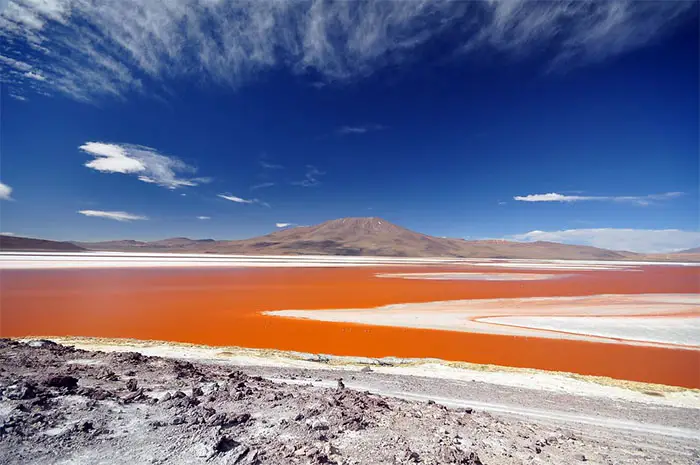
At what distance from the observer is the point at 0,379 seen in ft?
20.1

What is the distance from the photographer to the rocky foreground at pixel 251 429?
4.47 metres

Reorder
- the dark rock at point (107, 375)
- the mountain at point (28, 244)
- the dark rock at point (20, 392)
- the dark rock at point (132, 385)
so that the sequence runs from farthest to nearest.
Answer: the mountain at point (28, 244) → the dark rock at point (107, 375) → the dark rock at point (132, 385) → the dark rock at point (20, 392)

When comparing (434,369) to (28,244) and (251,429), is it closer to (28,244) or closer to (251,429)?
(251,429)

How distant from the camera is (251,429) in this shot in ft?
16.7

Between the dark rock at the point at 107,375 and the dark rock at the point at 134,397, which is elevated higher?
the dark rock at the point at 134,397

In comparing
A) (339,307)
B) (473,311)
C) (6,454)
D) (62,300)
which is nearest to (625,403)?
(6,454)

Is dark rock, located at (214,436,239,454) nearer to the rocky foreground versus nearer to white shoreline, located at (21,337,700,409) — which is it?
the rocky foreground

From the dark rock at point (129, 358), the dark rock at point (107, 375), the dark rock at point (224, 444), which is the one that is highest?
the dark rock at point (107, 375)

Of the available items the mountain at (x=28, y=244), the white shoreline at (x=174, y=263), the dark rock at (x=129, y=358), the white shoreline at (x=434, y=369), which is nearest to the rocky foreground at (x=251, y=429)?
the dark rock at (x=129, y=358)

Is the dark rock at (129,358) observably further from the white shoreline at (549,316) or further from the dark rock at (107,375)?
the white shoreline at (549,316)

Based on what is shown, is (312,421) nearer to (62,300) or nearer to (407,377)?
(407,377)

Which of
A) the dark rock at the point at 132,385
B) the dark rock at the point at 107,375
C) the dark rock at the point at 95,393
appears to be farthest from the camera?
the dark rock at the point at 107,375

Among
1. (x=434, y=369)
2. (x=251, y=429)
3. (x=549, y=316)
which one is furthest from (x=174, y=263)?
(x=251, y=429)

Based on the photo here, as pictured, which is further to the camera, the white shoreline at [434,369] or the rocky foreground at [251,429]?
the white shoreline at [434,369]
